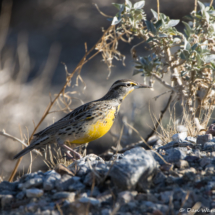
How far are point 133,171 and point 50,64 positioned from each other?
28.7ft

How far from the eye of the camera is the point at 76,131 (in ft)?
12.8

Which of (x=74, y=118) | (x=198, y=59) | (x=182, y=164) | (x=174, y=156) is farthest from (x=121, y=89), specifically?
(x=182, y=164)

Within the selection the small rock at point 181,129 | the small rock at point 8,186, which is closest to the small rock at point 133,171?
the small rock at point 8,186

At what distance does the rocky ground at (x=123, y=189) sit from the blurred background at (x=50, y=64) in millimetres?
4790

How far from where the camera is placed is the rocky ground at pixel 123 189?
7.10 ft

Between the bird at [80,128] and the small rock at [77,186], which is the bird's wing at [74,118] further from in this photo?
the small rock at [77,186]

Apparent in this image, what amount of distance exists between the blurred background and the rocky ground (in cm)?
479

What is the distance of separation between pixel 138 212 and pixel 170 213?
0.23 meters

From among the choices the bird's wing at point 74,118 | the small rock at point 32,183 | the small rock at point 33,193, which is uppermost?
the bird's wing at point 74,118

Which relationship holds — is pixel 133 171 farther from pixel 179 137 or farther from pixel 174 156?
pixel 179 137

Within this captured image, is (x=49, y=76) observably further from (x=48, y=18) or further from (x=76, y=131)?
(x=76, y=131)

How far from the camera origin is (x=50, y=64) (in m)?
10.5

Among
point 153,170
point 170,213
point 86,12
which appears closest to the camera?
point 170,213

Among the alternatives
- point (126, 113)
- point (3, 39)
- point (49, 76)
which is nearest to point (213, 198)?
point (126, 113)
